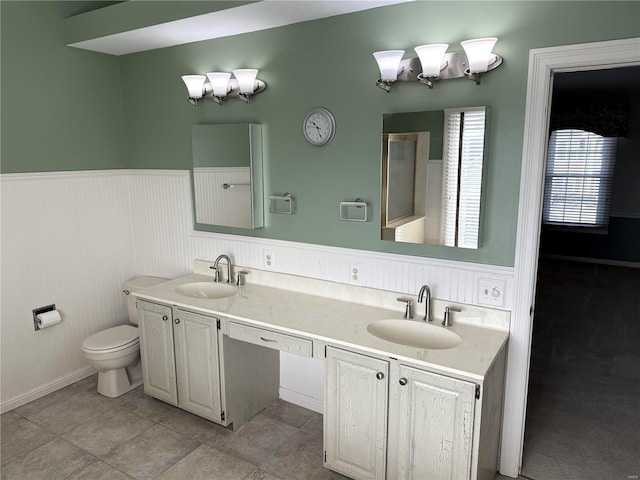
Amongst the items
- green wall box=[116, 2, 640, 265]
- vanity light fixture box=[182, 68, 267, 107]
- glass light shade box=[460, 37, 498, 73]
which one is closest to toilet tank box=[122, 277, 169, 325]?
green wall box=[116, 2, 640, 265]

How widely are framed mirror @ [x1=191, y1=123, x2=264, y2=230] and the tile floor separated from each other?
1.28 meters

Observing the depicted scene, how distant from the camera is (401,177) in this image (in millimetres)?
2492

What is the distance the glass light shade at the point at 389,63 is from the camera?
229 centimetres

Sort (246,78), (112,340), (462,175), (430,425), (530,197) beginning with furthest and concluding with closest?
(112,340) → (246,78) → (462,175) → (530,197) → (430,425)

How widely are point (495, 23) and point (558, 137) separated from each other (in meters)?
5.56

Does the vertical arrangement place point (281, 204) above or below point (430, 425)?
above

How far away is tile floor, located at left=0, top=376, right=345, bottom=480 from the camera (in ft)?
8.18

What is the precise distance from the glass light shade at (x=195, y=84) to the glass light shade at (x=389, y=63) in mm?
1263

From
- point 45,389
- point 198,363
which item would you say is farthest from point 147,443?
point 45,389

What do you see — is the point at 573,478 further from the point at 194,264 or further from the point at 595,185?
the point at 595,185

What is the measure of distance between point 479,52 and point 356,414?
1761 mm

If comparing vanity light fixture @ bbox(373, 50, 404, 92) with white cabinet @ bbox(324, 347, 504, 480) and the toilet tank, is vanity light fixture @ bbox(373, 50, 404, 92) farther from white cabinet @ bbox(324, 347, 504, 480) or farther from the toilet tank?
the toilet tank

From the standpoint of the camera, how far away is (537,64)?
2.10 metres

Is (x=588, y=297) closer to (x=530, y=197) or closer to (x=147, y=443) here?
(x=530, y=197)
